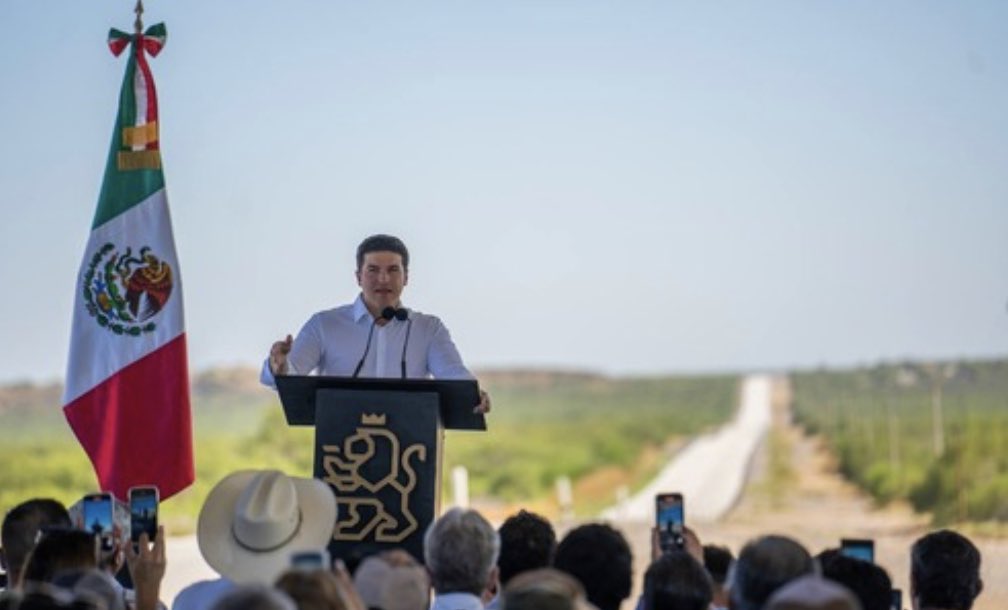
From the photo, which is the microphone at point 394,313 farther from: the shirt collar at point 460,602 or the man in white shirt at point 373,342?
the shirt collar at point 460,602

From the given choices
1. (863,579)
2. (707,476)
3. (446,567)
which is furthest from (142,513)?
(707,476)

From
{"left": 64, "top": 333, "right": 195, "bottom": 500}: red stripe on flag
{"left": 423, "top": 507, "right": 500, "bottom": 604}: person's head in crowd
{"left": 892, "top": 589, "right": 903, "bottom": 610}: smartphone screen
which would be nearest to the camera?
{"left": 423, "top": 507, "right": 500, "bottom": 604}: person's head in crowd

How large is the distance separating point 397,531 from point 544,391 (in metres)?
169

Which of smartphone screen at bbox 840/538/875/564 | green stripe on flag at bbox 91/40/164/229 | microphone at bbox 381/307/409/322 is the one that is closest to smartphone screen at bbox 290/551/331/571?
smartphone screen at bbox 840/538/875/564

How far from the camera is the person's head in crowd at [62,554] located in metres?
7.61

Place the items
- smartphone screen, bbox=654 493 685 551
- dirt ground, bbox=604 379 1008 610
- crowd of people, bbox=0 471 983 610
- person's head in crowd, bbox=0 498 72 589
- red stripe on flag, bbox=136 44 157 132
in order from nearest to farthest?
crowd of people, bbox=0 471 983 610 < smartphone screen, bbox=654 493 685 551 < person's head in crowd, bbox=0 498 72 589 < red stripe on flag, bbox=136 44 157 132 < dirt ground, bbox=604 379 1008 610

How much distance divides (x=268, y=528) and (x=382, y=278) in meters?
2.25

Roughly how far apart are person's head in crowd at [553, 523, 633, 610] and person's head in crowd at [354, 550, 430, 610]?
2.79 feet

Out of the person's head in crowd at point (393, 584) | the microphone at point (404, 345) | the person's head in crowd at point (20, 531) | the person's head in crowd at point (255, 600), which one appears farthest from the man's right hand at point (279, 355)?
the person's head in crowd at point (255, 600)

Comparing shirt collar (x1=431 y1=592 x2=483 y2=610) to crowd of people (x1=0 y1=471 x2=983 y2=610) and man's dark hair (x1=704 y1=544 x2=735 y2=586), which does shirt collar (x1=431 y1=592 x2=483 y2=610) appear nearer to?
crowd of people (x1=0 y1=471 x2=983 y2=610)

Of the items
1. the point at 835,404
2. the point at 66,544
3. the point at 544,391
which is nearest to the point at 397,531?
the point at 66,544

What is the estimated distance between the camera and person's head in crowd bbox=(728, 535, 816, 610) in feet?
Result: 23.5

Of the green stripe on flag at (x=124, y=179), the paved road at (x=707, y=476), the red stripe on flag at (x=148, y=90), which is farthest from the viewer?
the paved road at (x=707, y=476)

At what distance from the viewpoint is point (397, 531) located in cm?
964
